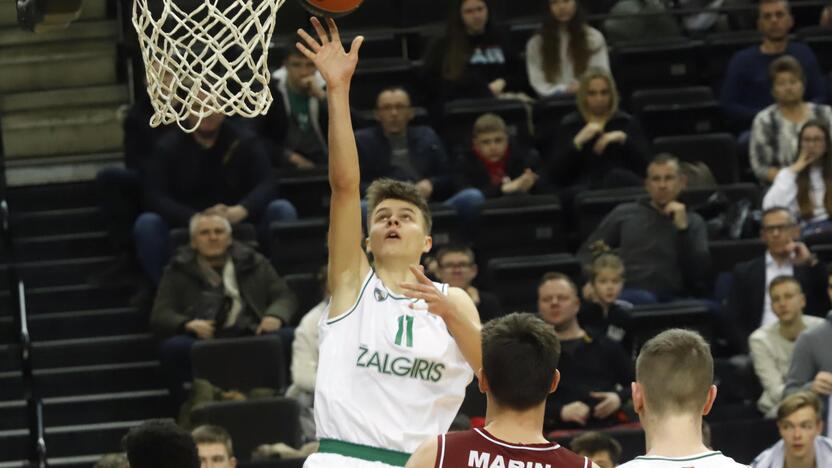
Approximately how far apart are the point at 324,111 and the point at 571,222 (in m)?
1.95

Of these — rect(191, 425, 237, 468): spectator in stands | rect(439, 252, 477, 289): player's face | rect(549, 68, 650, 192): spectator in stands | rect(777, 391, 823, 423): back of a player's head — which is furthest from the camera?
rect(549, 68, 650, 192): spectator in stands

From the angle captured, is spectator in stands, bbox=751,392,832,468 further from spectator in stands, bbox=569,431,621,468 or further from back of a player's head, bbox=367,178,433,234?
back of a player's head, bbox=367,178,433,234

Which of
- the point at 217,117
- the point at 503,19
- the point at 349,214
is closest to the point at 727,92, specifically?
the point at 503,19

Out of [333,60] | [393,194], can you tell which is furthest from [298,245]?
[333,60]

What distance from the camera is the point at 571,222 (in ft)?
39.4

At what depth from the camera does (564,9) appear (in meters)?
13.0

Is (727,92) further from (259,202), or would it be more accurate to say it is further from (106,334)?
(106,334)

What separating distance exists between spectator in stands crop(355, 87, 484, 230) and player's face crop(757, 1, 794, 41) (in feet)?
8.99

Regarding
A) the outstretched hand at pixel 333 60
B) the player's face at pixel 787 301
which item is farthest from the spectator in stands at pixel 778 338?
the outstretched hand at pixel 333 60

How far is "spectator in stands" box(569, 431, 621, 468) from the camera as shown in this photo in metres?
8.03

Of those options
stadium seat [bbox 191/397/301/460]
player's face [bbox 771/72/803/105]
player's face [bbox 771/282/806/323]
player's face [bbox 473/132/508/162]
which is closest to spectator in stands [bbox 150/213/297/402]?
stadium seat [bbox 191/397/301/460]

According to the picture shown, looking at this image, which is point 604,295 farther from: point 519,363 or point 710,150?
point 519,363

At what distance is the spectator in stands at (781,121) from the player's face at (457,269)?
8.98ft

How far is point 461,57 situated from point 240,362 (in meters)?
3.70
